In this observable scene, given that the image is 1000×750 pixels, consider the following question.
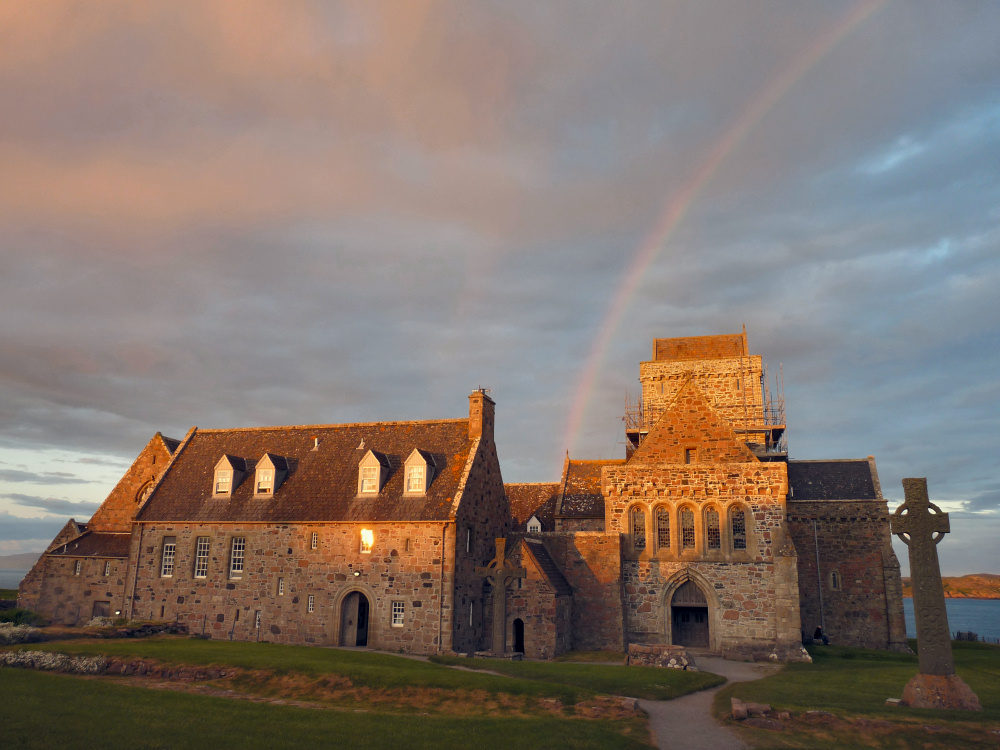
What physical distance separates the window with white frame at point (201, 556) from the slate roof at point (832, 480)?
37057 millimetres

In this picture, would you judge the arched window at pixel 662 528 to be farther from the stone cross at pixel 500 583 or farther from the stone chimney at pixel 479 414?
the stone chimney at pixel 479 414

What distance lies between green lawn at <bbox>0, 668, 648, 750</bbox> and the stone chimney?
21782 mm

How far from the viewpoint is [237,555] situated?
132ft

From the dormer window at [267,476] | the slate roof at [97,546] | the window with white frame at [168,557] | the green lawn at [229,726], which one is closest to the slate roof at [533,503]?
the dormer window at [267,476]

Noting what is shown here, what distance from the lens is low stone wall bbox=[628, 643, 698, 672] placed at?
29.7 metres

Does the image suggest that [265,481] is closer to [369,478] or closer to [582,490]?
[369,478]

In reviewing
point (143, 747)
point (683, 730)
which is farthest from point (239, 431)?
point (683, 730)

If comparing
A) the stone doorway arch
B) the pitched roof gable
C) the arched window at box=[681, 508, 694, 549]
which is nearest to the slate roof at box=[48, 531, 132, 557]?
the pitched roof gable

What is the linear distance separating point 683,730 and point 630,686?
5380 mm

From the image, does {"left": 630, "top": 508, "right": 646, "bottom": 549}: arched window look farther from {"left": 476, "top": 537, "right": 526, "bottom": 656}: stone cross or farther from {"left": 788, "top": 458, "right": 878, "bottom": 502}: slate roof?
{"left": 788, "top": 458, "right": 878, "bottom": 502}: slate roof

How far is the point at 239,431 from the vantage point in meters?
47.1

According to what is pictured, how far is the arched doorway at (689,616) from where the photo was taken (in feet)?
123

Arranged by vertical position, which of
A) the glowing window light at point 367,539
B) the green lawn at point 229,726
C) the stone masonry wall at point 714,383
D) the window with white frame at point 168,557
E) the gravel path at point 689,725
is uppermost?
the stone masonry wall at point 714,383

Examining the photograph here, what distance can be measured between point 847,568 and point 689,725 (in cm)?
2816
